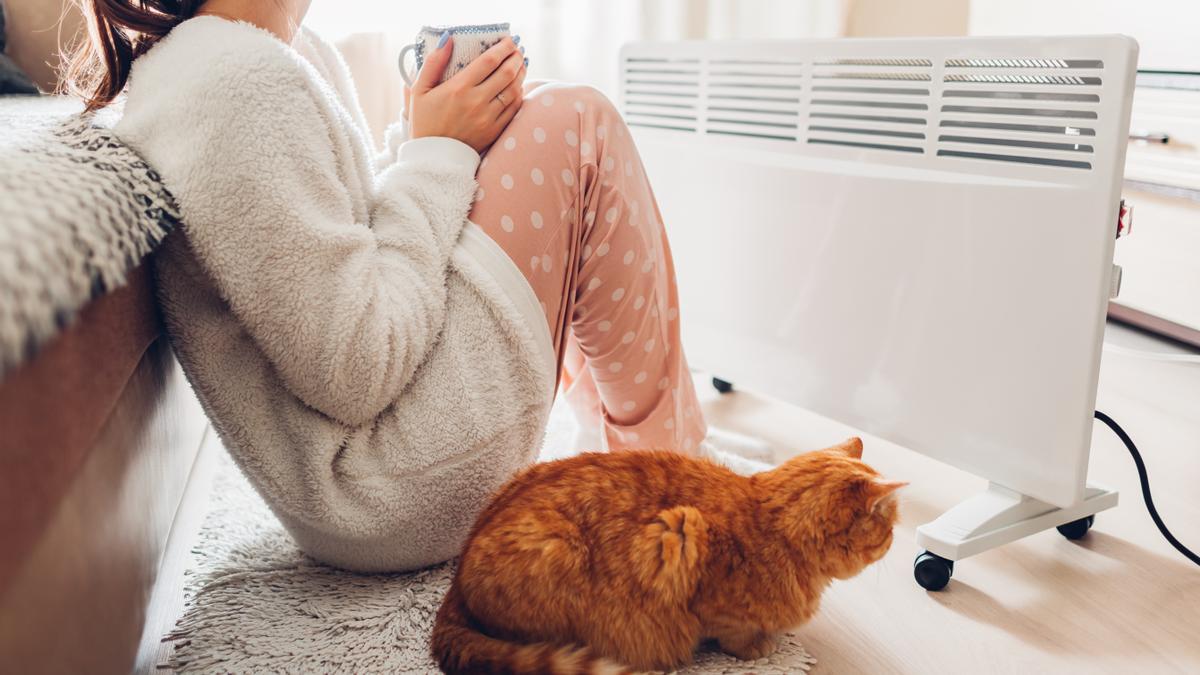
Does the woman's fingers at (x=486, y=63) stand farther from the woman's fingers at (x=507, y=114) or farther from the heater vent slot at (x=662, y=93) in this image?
the heater vent slot at (x=662, y=93)

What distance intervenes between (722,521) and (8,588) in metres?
0.53

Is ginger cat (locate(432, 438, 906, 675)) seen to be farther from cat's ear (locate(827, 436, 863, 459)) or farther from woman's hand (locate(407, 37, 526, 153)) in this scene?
woman's hand (locate(407, 37, 526, 153))

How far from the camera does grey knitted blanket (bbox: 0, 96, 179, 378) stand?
1.16 feet

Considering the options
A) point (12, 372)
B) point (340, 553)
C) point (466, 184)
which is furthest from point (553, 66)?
point (12, 372)

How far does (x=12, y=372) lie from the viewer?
353 mm

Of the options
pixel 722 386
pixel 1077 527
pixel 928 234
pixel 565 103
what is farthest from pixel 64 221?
pixel 722 386

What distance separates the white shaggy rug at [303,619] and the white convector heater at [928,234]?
35 cm

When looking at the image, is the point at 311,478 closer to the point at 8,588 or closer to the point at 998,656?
the point at 8,588

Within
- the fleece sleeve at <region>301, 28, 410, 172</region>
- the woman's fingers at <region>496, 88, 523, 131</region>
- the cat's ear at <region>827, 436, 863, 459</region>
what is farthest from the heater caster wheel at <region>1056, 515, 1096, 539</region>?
the fleece sleeve at <region>301, 28, 410, 172</region>

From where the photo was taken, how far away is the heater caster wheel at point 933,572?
0.95m

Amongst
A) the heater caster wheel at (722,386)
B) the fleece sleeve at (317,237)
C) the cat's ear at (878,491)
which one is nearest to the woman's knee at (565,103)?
the fleece sleeve at (317,237)

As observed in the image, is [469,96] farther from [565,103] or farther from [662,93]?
[662,93]

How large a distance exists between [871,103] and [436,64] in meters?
0.51

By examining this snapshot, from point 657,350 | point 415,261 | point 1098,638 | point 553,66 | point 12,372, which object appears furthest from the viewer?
point 553,66
